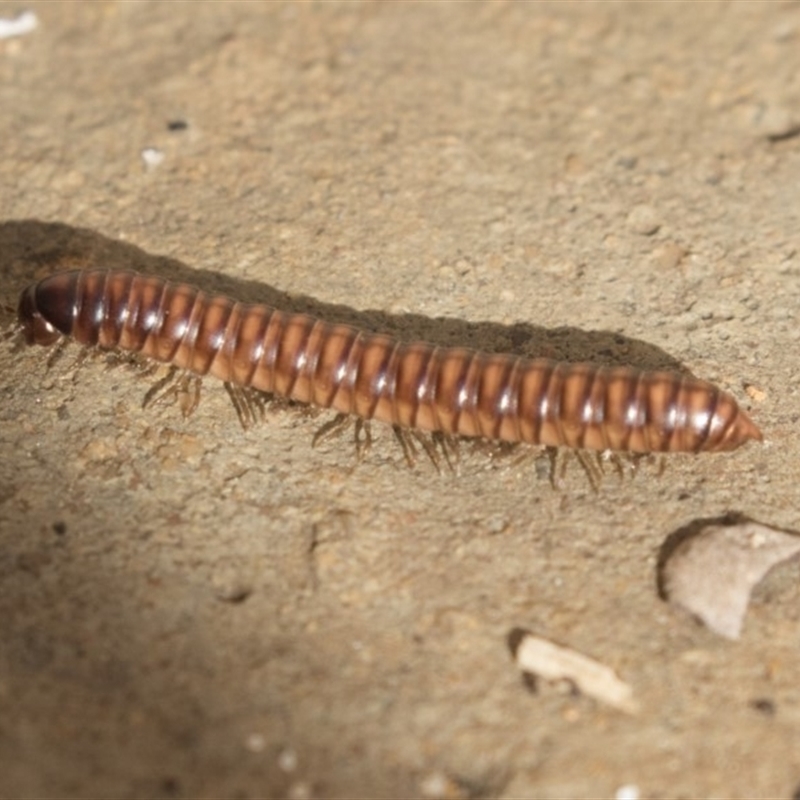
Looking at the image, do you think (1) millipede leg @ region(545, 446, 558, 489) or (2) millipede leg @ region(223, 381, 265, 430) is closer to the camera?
(1) millipede leg @ region(545, 446, 558, 489)

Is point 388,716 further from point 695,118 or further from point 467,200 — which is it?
point 695,118

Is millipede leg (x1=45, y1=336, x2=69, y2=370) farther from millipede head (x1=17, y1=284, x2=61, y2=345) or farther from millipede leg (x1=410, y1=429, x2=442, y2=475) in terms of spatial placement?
millipede leg (x1=410, y1=429, x2=442, y2=475)

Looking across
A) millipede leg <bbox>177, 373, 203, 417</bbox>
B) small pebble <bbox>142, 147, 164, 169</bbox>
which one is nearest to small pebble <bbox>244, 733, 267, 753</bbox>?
millipede leg <bbox>177, 373, 203, 417</bbox>

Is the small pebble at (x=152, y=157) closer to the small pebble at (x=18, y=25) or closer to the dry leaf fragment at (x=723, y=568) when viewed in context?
the small pebble at (x=18, y=25)

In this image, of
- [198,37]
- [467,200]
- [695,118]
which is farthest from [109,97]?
[695,118]

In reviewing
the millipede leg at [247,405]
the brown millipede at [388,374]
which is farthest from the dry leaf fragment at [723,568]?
the millipede leg at [247,405]

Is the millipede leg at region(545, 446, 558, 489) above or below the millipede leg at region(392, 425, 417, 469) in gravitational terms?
below
